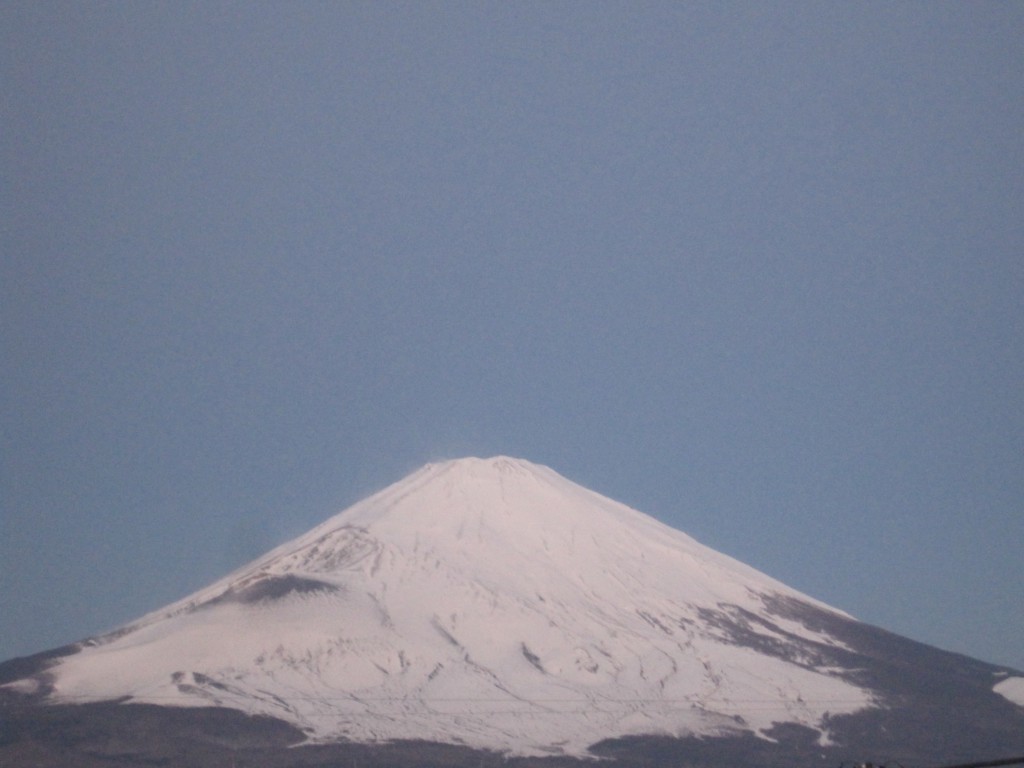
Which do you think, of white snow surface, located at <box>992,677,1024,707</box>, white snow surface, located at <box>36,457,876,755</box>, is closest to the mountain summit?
white snow surface, located at <box>36,457,876,755</box>

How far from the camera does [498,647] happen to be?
68.3m

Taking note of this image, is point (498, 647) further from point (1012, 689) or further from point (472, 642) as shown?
point (1012, 689)

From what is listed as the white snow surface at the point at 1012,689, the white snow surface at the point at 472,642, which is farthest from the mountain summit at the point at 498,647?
the white snow surface at the point at 1012,689

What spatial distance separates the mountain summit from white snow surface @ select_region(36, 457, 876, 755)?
0.16 meters

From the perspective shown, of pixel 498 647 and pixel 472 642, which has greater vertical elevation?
pixel 472 642

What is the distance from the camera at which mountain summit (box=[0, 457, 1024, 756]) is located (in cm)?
5925

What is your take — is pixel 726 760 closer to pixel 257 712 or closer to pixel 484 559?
pixel 257 712

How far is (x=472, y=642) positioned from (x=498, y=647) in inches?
66.5

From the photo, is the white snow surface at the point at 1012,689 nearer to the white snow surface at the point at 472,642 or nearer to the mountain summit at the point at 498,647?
the mountain summit at the point at 498,647

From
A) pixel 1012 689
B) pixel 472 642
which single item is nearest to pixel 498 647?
pixel 472 642

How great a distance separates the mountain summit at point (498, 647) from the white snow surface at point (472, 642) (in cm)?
16

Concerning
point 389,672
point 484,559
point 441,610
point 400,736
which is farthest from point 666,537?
point 400,736

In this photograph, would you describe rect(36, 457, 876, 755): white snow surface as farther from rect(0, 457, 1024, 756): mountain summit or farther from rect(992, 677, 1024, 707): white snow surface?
rect(992, 677, 1024, 707): white snow surface

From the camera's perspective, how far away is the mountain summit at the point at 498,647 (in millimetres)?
59250
